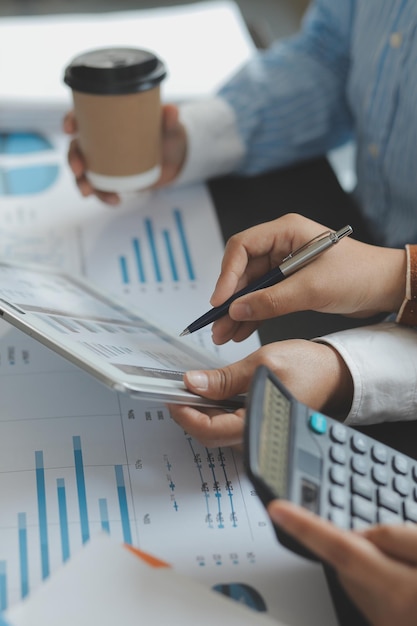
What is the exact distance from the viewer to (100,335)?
615 millimetres

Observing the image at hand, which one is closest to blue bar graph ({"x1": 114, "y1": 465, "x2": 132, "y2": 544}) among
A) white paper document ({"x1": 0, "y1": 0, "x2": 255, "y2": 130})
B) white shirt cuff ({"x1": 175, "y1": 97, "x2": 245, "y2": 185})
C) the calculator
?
the calculator

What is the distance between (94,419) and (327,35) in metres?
0.65

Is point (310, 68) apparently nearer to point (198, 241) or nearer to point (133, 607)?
point (198, 241)

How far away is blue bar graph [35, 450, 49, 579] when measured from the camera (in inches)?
20.2

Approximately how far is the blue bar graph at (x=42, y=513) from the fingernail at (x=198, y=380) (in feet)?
0.39

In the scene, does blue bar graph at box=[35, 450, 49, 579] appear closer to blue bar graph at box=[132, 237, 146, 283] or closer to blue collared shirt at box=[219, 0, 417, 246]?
blue bar graph at box=[132, 237, 146, 283]

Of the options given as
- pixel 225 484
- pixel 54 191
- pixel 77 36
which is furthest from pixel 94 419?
pixel 77 36

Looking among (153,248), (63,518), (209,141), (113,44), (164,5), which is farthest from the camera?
(164,5)

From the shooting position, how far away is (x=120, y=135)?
82cm

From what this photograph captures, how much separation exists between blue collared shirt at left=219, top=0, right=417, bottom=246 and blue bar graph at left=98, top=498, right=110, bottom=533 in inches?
18.2

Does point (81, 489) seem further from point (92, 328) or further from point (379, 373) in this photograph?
point (379, 373)

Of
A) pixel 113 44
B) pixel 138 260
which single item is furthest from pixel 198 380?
pixel 113 44

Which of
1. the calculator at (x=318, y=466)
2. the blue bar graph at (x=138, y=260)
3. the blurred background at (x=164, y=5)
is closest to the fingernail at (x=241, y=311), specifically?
the calculator at (x=318, y=466)

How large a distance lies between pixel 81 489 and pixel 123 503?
3 cm
